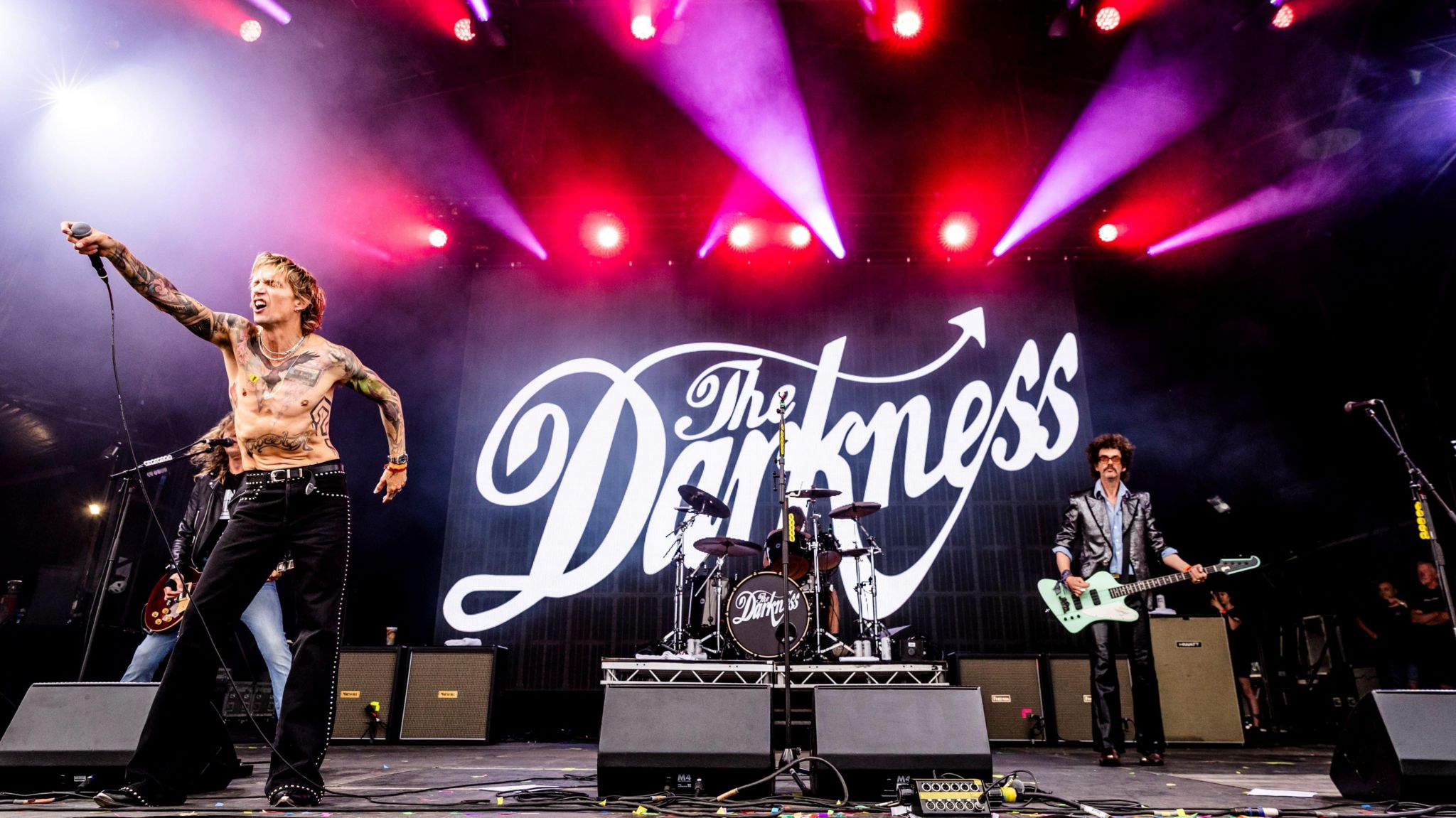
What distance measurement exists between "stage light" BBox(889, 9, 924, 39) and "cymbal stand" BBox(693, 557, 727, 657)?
4.99 m

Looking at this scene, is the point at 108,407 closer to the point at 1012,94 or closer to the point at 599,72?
the point at 599,72

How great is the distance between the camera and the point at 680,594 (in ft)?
22.2

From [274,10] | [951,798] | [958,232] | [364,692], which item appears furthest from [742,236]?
[951,798]

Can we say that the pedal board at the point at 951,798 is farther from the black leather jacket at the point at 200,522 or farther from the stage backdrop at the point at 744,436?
the stage backdrop at the point at 744,436

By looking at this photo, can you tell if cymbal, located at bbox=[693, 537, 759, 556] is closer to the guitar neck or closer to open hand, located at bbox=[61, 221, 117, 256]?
the guitar neck

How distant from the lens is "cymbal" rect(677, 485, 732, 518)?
6.79m

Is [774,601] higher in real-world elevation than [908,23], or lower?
lower

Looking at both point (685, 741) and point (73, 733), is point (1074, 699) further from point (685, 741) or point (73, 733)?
point (73, 733)

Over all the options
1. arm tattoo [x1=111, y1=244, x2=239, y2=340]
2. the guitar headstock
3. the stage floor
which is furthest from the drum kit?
arm tattoo [x1=111, y1=244, x2=239, y2=340]

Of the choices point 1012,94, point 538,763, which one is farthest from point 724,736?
point 1012,94

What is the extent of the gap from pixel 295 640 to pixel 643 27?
5.91m

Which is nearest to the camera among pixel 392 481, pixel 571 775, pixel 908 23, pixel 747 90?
pixel 392 481

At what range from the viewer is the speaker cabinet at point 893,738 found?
280cm

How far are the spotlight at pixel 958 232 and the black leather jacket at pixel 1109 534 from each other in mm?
4103
